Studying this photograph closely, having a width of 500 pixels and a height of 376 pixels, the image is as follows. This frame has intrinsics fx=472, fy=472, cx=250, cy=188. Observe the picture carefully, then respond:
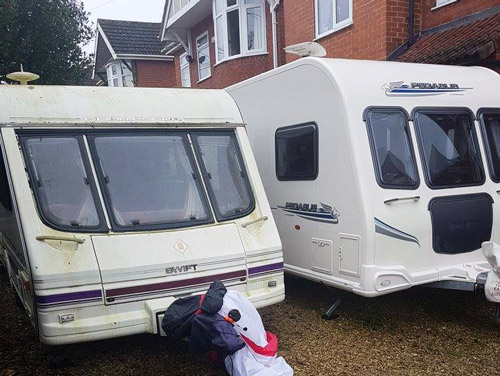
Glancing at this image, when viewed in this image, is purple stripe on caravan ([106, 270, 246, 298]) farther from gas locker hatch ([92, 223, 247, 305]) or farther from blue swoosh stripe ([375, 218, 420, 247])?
blue swoosh stripe ([375, 218, 420, 247])

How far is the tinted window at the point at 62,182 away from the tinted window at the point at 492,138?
412 cm

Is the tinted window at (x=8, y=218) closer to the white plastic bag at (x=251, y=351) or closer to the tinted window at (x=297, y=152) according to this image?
the white plastic bag at (x=251, y=351)

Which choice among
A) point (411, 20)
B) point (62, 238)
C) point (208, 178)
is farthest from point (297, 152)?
point (411, 20)

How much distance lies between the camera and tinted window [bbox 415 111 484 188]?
15.9 feet

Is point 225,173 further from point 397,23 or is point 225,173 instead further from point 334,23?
point 334,23

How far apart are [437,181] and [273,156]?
2036 mm

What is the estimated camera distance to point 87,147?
433 centimetres

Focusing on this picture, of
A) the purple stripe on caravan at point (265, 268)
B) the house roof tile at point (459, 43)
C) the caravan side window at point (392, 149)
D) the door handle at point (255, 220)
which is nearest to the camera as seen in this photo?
the purple stripe on caravan at point (265, 268)

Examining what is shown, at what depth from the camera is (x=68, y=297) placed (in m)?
3.71

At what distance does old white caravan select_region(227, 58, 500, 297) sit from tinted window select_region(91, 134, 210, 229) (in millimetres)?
1397

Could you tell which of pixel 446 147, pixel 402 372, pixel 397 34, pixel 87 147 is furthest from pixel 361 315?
pixel 397 34

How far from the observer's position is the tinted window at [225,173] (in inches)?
183

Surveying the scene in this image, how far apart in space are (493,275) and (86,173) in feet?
12.7

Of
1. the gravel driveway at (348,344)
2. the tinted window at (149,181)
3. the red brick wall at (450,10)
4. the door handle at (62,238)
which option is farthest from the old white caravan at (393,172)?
the door handle at (62,238)
